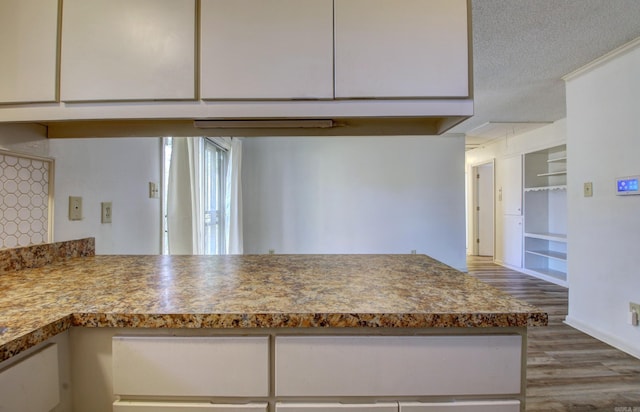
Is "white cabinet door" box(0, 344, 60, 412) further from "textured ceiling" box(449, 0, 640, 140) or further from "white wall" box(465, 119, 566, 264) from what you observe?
"white wall" box(465, 119, 566, 264)

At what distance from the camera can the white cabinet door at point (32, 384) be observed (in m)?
0.56

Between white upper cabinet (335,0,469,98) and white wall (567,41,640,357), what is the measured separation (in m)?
2.09

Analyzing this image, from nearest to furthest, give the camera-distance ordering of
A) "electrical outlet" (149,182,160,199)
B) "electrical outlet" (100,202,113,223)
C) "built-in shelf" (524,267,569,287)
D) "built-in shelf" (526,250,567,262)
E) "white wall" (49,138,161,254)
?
1. "white wall" (49,138,161,254)
2. "electrical outlet" (100,202,113,223)
3. "electrical outlet" (149,182,160,199)
4. "built-in shelf" (524,267,569,287)
5. "built-in shelf" (526,250,567,262)

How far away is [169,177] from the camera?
1.90m

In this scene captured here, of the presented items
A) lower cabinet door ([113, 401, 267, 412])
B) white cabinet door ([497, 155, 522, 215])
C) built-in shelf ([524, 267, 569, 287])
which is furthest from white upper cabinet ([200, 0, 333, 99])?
white cabinet door ([497, 155, 522, 215])

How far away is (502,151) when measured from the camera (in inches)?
202

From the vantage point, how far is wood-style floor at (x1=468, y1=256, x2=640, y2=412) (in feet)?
5.37

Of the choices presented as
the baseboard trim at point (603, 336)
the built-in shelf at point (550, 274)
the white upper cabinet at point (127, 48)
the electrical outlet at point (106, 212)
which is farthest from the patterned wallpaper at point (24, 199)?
the built-in shelf at point (550, 274)

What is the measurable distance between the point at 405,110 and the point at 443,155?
373 centimetres

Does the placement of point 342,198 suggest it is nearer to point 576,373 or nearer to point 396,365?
point 576,373

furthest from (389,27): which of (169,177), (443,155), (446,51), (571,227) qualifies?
(443,155)

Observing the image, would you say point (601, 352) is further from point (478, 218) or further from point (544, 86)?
point (478, 218)

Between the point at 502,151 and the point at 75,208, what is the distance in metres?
5.86

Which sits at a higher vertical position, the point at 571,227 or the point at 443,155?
the point at 443,155
